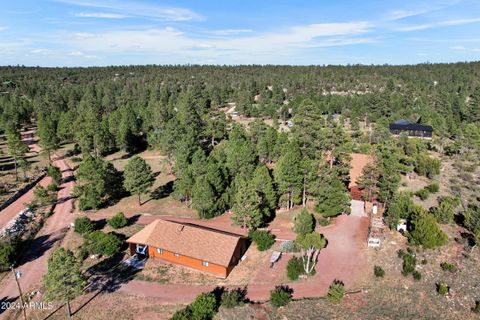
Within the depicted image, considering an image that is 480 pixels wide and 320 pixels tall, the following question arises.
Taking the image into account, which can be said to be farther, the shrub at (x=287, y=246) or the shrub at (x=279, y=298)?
the shrub at (x=287, y=246)

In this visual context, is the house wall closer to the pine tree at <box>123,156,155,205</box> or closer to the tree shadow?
the pine tree at <box>123,156,155,205</box>

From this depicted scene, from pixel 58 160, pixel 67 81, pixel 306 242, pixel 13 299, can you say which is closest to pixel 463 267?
pixel 306 242

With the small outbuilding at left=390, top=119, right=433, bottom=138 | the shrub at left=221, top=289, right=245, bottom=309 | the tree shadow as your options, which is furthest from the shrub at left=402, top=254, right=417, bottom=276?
the small outbuilding at left=390, top=119, right=433, bottom=138

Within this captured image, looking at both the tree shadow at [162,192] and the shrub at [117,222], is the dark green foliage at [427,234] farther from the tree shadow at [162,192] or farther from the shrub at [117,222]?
the tree shadow at [162,192]

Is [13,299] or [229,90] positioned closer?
[13,299]

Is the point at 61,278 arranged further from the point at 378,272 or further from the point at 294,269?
the point at 378,272

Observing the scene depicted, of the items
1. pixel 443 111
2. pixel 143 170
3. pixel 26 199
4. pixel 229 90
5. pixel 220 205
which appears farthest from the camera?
pixel 229 90

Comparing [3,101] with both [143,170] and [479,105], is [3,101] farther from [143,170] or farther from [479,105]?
[479,105]

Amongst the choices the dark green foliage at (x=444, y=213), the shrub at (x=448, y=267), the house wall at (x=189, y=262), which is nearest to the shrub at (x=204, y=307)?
the house wall at (x=189, y=262)
